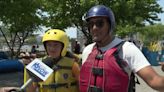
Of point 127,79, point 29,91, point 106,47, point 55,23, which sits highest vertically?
point 106,47

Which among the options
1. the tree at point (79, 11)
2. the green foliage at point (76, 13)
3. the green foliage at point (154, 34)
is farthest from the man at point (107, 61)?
the green foliage at point (154, 34)

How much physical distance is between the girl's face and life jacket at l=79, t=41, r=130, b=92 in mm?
606

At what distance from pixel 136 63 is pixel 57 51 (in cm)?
104

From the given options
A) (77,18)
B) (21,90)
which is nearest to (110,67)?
(21,90)

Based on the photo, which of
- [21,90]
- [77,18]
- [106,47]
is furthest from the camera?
[77,18]

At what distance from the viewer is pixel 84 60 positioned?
358 cm

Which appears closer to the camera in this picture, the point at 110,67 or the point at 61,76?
the point at 110,67

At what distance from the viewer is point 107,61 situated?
3.31m

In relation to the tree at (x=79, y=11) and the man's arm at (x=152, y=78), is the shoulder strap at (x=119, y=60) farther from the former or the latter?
the tree at (x=79, y=11)

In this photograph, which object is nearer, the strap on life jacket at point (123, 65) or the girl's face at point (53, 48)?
the strap on life jacket at point (123, 65)

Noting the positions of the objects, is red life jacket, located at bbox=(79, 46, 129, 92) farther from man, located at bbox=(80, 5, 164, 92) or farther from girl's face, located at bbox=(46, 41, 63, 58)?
girl's face, located at bbox=(46, 41, 63, 58)

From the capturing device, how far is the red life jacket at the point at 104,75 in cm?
328

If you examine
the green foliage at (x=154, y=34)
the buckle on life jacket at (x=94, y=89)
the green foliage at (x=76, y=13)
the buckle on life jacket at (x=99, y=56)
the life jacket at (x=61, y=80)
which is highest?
the buckle on life jacket at (x=99, y=56)

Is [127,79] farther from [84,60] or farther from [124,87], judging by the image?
[84,60]
